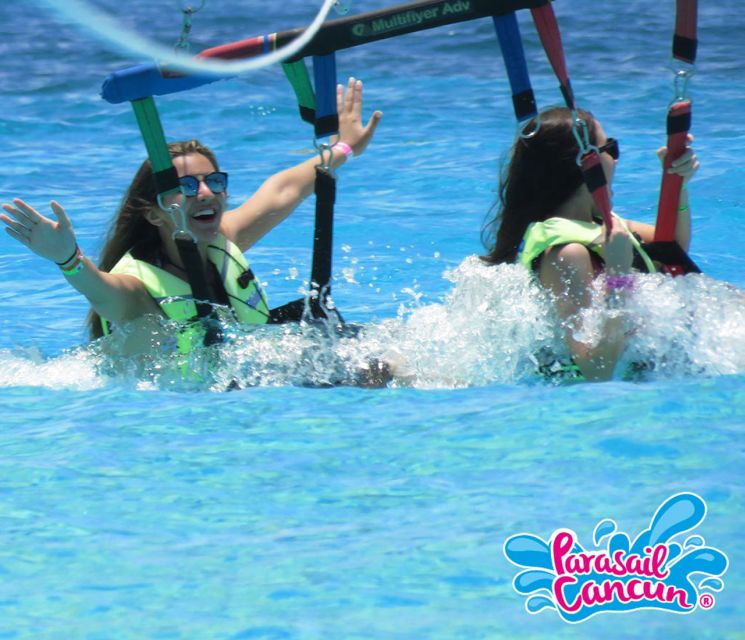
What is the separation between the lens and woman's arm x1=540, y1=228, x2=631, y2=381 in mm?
4176

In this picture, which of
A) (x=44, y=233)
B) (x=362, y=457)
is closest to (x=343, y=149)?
(x=44, y=233)

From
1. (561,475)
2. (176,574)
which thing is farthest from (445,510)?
(176,574)

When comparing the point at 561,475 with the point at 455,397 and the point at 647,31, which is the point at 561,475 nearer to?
the point at 455,397

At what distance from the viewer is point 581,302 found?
420 cm

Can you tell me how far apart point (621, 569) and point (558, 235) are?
1.50 m

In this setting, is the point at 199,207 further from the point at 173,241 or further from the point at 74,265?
the point at 74,265

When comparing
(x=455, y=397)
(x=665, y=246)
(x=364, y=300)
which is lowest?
(x=364, y=300)

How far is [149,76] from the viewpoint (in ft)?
13.6

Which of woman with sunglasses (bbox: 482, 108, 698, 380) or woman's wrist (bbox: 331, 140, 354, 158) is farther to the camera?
woman's wrist (bbox: 331, 140, 354, 158)

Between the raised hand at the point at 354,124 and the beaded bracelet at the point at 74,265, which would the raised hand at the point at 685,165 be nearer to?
the raised hand at the point at 354,124

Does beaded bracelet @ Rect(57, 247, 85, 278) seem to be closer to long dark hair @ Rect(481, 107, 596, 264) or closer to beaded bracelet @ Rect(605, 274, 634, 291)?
long dark hair @ Rect(481, 107, 596, 264)

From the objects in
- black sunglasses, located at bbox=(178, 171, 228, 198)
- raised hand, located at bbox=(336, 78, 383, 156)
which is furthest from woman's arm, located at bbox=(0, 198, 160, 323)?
raised hand, located at bbox=(336, 78, 383, 156)

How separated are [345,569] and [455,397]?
1.35m

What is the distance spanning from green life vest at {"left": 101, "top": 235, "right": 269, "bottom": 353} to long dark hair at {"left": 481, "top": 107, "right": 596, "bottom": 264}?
0.95 metres
